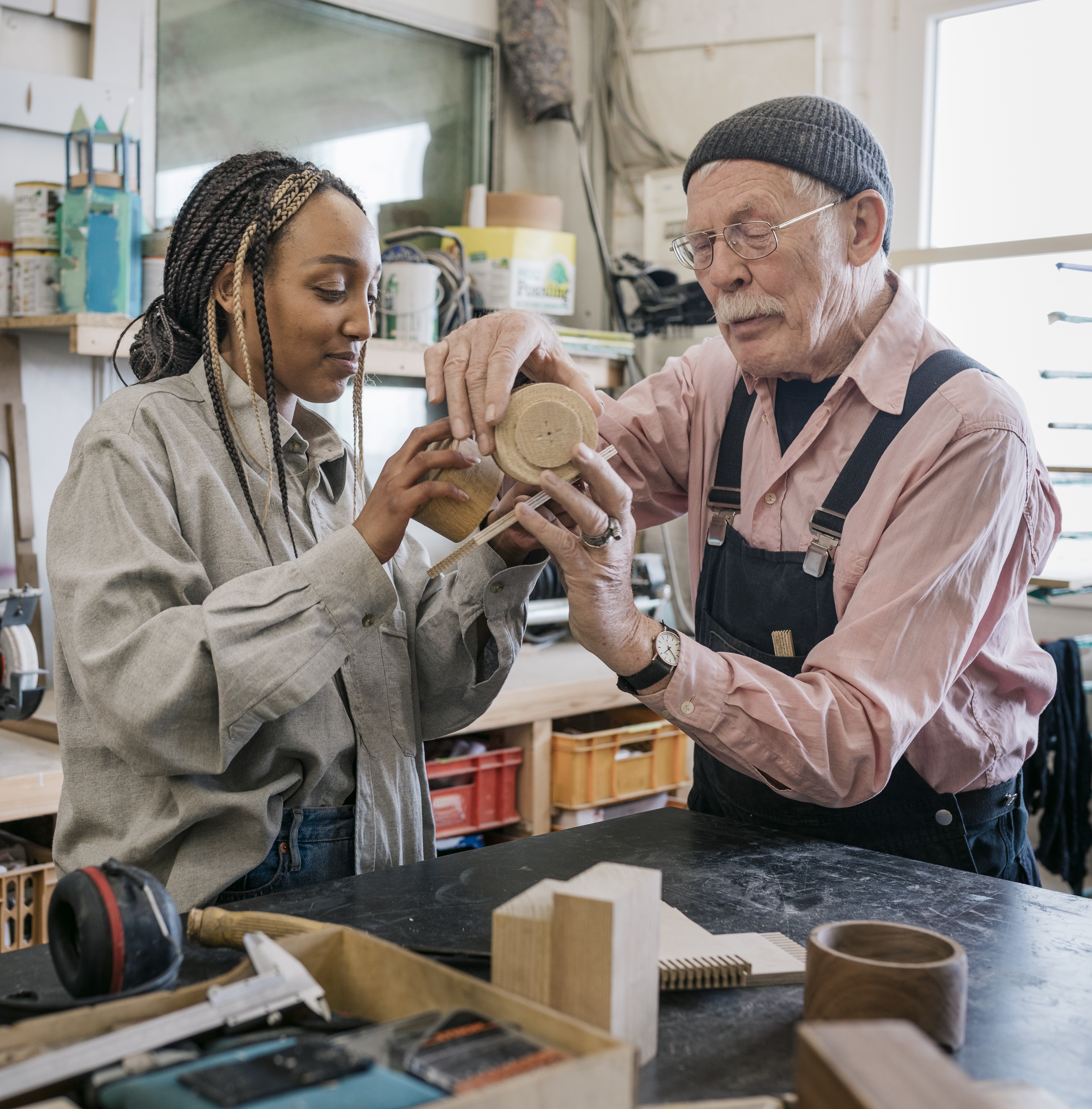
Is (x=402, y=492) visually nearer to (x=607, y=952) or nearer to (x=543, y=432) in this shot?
(x=543, y=432)

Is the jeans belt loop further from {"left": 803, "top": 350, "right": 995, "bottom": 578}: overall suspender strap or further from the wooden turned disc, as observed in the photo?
{"left": 803, "top": 350, "right": 995, "bottom": 578}: overall suspender strap

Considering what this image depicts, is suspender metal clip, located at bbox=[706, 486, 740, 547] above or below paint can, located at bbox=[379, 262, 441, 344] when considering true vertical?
below

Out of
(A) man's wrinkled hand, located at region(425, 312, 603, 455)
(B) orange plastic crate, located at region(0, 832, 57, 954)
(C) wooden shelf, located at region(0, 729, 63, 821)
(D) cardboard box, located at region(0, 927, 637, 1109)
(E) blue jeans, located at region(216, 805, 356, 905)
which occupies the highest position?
(A) man's wrinkled hand, located at region(425, 312, 603, 455)

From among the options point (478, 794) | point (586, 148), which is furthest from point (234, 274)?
point (586, 148)

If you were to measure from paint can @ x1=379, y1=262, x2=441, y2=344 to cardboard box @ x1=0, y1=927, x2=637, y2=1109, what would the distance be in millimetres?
2182

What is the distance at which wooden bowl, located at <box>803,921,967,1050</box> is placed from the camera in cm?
84

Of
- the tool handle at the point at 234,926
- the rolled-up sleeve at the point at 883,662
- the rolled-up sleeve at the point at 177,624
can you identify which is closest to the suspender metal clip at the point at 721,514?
the rolled-up sleeve at the point at 883,662

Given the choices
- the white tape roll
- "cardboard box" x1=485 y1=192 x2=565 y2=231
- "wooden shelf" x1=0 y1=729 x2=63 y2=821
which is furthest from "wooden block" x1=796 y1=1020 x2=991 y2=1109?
"cardboard box" x1=485 y1=192 x2=565 y2=231

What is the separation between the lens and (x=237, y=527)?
4.33 ft

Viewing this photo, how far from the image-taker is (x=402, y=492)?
124 cm

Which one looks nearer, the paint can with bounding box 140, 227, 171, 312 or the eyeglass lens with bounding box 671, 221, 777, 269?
the eyeglass lens with bounding box 671, 221, 777, 269

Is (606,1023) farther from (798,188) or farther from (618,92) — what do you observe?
(618,92)

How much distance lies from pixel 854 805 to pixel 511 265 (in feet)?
6.94

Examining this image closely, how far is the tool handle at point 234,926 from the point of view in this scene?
95 cm
